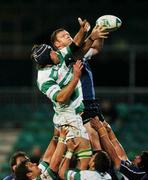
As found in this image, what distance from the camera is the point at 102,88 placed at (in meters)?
18.0

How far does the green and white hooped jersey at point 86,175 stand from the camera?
8.84 m

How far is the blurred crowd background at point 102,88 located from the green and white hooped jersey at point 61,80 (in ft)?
20.0

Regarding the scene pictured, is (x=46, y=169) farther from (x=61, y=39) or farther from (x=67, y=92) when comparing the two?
(x=61, y=39)

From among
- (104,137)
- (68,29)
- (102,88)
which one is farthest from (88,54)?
(68,29)

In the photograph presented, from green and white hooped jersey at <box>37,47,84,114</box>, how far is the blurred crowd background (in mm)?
6092

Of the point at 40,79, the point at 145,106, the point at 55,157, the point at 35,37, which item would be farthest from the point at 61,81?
the point at 35,37

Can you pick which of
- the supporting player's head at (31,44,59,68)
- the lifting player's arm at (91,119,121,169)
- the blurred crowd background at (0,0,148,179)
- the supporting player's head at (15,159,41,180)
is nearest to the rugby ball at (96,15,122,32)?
the supporting player's head at (31,44,59,68)

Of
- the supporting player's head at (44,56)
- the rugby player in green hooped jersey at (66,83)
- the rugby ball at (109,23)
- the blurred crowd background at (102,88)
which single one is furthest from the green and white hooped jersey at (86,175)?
the blurred crowd background at (102,88)

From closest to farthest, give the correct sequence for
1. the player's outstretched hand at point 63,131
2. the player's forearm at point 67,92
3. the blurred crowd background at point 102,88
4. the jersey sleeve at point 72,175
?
the player's forearm at point 67,92
the jersey sleeve at point 72,175
the player's outstretched hand at point 63,131
the blurred crowd background at point 102,88

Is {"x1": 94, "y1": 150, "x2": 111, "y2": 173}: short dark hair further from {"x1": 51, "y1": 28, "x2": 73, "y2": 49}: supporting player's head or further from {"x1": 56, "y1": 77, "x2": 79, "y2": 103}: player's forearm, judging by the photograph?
{"x1": 51, "y1": 28, "x2": 73, "y2": 49}: supporting player's head

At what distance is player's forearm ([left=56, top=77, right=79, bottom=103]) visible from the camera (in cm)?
876

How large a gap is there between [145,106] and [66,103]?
8.22m

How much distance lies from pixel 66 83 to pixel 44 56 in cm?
35

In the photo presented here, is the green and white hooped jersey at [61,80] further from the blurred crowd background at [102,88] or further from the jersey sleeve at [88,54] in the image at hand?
the blurred crowd background at [102,88]
